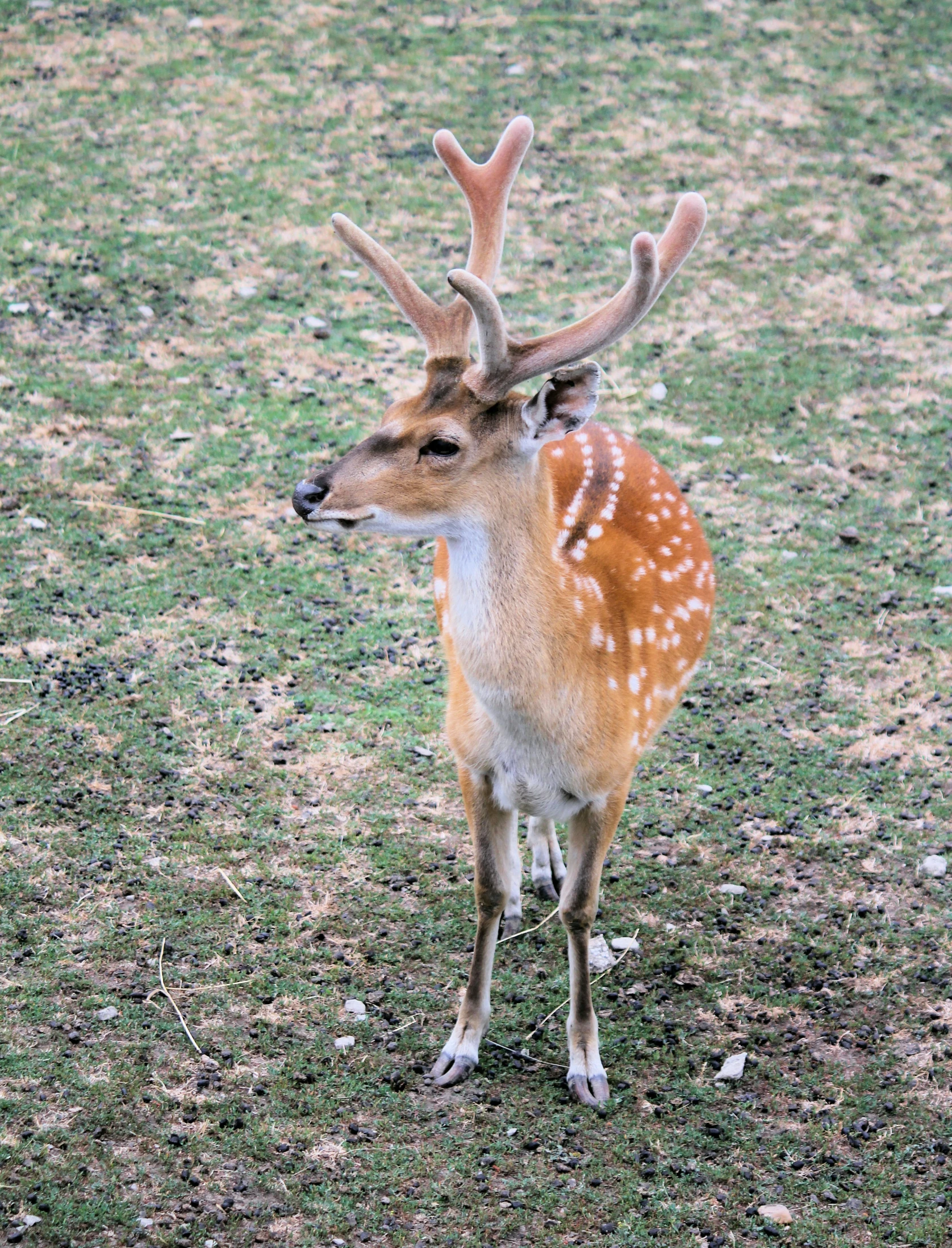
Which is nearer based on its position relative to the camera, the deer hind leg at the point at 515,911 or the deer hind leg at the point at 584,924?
the deer hind leg at the point at 584,924

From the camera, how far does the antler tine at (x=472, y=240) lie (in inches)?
148

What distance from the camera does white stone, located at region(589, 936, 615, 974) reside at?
457 cm

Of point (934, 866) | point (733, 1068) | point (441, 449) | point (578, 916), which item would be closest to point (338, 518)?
point (441, 449)

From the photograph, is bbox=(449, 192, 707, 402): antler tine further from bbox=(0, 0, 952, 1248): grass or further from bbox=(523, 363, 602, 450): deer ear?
bbox=(0, 0, 952, 1248): grass

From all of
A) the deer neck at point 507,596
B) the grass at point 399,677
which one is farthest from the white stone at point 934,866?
the deer neck at point 507,596

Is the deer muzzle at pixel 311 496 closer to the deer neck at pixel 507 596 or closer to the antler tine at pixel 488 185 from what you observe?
the deer neck at pixel 507 596

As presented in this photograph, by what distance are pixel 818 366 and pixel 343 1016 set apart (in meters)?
5.39

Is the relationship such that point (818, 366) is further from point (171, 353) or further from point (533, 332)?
point (171, 353)

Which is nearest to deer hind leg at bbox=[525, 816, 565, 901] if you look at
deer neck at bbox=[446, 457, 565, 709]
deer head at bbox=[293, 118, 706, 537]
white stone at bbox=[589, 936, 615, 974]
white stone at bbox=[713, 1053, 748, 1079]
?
white stone at bbox=[589, 936, 615, 974]

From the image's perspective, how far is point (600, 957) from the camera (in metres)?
4.60

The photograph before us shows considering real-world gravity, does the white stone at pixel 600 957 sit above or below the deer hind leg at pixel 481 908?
below

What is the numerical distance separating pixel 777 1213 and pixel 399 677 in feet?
9.25

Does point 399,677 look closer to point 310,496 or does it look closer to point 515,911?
point 515,911

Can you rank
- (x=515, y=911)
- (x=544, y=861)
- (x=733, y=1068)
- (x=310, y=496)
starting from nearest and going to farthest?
(x=310, y=496), (x=733, y=1068), (x=515, y=911), (x=544, y=861)
